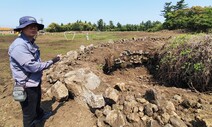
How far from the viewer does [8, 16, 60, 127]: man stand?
3.50m

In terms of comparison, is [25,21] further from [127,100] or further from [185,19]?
[185,19]

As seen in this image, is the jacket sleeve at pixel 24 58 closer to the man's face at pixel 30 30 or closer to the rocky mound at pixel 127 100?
the man's face at pixel 30 30

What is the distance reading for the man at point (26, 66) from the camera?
3.50 meters

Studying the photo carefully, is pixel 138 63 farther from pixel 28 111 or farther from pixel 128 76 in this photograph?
pixel 28 111

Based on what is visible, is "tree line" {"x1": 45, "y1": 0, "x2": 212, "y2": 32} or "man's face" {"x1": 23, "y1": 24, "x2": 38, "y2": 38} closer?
"man's face" {"x1": 23, "y1": 24, "x2": 38, "y2": 38}

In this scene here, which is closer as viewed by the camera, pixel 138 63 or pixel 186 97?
pixel 186 97

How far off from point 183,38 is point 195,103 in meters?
2.31

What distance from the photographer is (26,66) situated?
138 inches

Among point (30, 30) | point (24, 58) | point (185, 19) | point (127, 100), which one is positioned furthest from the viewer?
point (185, 19)

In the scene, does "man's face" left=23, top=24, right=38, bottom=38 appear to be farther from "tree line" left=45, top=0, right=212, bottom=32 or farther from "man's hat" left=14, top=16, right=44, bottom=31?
"tree line" left=45, top=0, right=212, bottom=32

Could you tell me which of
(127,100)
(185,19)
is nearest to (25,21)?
(127,100)

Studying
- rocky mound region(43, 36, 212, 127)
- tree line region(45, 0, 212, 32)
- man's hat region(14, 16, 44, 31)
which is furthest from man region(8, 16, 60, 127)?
tree line region(45, 0, 212, 32)

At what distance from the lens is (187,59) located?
5328 millimetres

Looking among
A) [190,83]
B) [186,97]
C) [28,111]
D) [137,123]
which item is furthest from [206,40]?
[28,111]
